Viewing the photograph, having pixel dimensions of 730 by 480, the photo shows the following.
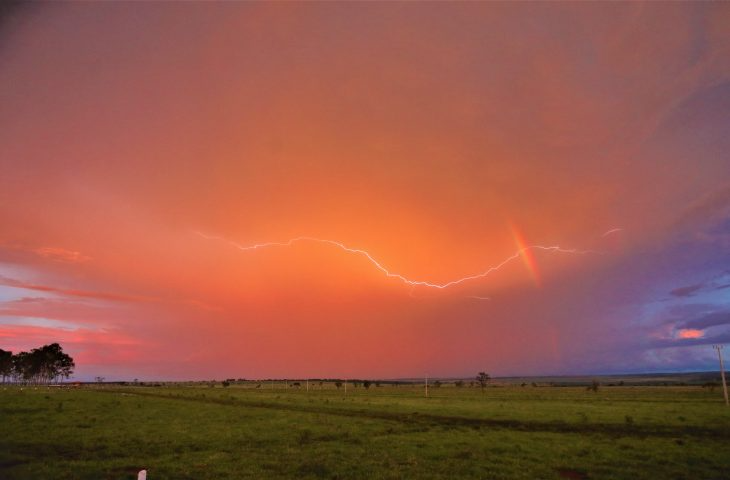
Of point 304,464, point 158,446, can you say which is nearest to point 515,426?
point 304,464

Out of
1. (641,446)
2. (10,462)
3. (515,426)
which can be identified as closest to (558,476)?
(641,446)

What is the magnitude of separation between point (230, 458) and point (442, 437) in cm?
1734

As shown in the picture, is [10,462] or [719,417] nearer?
[10,462]

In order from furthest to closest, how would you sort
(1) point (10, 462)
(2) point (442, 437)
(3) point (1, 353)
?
(3) point (1, 353) < (2) point (442, 437) < (1) point (10, 462)

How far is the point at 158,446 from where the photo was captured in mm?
29812

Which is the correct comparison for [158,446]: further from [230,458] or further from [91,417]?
[91,417]


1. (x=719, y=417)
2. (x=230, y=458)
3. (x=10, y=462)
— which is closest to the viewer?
(x=10, y=462)

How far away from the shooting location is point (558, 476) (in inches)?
888

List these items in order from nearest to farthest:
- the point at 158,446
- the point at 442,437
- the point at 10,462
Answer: the point at 10,462 < the point at 158,446 < the point at 442,437

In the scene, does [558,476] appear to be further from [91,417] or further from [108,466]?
[91,417]

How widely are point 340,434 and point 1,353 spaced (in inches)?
9206

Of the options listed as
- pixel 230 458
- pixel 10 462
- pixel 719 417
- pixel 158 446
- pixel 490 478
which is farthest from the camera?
pixel 719 417

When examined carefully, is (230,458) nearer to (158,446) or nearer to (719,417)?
(158,446)

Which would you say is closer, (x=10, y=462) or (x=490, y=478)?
(x=490, y=478)
